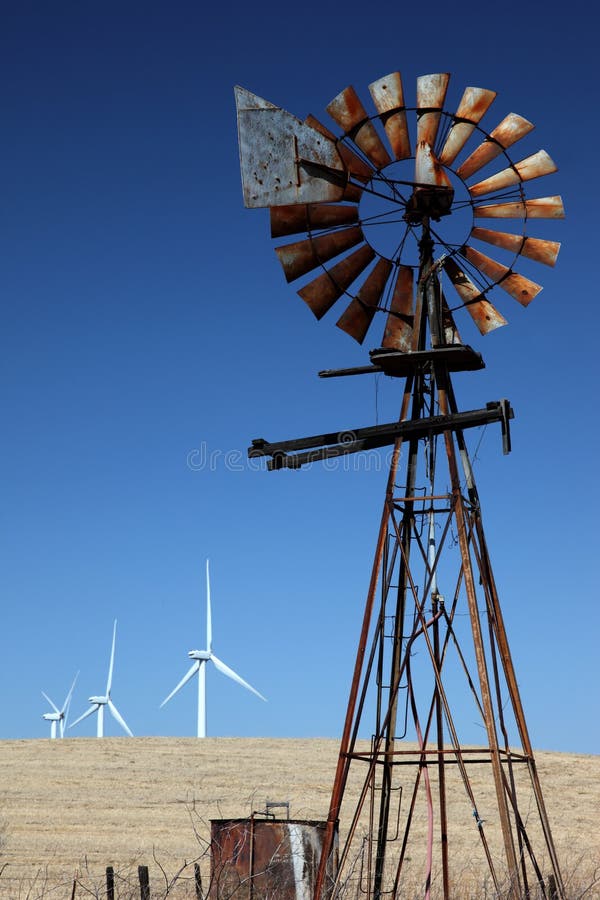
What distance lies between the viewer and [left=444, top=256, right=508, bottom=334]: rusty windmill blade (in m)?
16.3

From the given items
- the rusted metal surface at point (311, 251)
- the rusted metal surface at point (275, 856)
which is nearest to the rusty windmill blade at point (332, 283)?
the rusted metal surface at point (311, 251)

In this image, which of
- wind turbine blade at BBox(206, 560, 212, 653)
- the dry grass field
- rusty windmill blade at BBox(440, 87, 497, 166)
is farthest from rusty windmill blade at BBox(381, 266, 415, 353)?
wind turbine blade at BBox(206, 560, 212, 653)

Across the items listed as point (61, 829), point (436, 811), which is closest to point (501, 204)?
point (61, 829)

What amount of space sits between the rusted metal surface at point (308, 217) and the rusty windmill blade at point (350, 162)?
1.10 feet

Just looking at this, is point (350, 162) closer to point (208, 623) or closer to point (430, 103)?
point (430, 103)

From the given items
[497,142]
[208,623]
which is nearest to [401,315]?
[497,142]

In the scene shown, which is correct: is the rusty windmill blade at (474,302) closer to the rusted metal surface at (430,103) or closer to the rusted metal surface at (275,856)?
the rusted metal surface at (430,103)

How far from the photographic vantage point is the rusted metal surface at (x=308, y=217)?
15695 millimetres

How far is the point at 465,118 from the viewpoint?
16.1 m

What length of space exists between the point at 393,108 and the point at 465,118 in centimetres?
110

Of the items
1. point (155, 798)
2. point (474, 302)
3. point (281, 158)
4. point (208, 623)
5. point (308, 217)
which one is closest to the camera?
point (281, 158)

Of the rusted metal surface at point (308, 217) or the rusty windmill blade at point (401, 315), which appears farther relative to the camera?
the rusty windmill blade at point (401, 315)

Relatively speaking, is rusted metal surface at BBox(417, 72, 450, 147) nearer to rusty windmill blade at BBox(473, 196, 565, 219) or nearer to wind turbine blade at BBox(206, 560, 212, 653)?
rusty windmill blade at BBox(473, 196, 565, 219)

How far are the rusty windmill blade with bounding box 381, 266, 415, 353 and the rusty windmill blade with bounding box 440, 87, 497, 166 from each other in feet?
5.99
